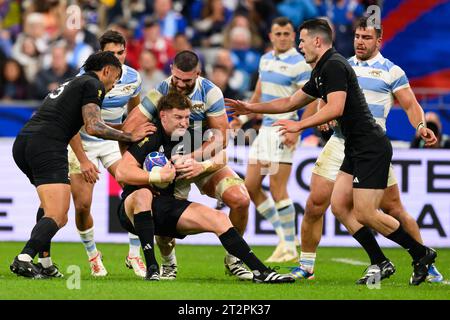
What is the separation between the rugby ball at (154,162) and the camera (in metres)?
9.13

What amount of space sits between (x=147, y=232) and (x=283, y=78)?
423 centimetres

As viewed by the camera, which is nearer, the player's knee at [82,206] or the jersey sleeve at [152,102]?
the jersey sleeve at [152,102]

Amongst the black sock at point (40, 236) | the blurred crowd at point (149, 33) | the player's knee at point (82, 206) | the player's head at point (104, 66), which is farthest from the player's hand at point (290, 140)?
the blurred crowd at point (149, 33)

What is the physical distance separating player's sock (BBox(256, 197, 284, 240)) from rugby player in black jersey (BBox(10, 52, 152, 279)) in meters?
3.92

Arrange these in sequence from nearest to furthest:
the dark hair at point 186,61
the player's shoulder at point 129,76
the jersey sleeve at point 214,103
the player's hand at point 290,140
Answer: the dark hair at point 186,61, the jersey sleeve at point 214,103, the player's shoulder at point 129,76, the player's hand at point 290,140

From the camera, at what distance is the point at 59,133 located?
9.20 metres

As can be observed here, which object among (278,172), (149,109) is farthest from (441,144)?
(149,109)

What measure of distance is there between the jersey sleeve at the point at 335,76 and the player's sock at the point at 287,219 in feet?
12.4

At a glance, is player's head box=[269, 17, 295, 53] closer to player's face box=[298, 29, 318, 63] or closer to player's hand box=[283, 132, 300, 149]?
player's hand box=[283, 132, 300, 149]

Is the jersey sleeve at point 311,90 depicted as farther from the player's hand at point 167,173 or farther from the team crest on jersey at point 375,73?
the player's hand at point 167,173

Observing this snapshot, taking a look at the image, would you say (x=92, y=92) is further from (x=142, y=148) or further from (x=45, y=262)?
(x=45, y=262)

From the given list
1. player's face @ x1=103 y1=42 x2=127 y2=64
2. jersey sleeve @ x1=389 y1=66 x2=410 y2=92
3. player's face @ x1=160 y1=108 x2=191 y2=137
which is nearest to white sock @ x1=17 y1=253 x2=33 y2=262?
player's face @ x1=160 y1=108 x2=191 y2=137

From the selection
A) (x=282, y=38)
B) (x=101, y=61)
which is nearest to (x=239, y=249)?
(x=101, y=61)

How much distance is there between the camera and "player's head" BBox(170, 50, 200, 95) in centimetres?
938
